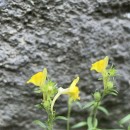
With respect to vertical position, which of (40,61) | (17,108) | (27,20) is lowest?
(17,108)

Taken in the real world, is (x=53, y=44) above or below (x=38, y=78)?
above

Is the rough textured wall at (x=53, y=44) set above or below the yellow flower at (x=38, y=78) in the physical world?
above

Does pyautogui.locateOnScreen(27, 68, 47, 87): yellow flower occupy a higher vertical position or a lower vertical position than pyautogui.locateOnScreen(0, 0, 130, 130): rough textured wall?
lower

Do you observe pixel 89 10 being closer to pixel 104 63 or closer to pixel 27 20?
pixel 27 20

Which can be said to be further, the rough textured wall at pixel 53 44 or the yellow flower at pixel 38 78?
the rough textured wall at pixel 53 44

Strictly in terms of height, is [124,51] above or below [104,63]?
above

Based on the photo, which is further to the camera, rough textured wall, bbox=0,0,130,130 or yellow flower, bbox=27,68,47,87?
rough textured wall, bbox=0,0,130,130

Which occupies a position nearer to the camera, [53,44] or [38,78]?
[38,78]

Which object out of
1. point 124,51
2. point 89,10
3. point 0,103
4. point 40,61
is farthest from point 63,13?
point 0,103
